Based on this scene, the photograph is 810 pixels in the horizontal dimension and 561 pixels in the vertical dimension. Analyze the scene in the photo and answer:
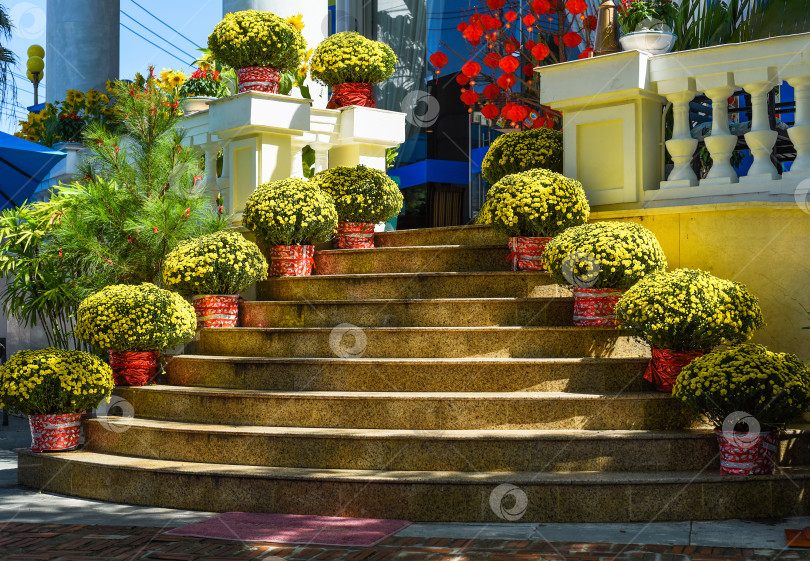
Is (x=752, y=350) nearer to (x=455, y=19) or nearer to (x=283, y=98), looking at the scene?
(x=283, y=98)

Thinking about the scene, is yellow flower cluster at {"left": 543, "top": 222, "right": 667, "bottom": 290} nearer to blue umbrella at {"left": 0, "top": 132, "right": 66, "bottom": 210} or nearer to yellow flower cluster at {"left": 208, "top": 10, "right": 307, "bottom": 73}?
yellow flower cluster at {"left": 208, "top": 10, "right": 307, "bottom": 73}

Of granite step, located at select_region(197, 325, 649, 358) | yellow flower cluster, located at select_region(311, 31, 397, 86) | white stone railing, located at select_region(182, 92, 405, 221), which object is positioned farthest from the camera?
yellow flower cluster, located at select_region(311, 31, 397, 86)

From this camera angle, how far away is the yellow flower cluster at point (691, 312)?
17.7 ft

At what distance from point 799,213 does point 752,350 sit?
4.16ft

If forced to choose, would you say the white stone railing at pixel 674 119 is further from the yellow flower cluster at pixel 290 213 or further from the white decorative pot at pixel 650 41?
the yellow flower cluster at pixel 290 213

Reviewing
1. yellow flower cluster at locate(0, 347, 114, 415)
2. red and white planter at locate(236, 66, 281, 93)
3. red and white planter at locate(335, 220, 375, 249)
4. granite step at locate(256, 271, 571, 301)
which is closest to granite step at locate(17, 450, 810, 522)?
yellow flower cluster at locate(0, 347, 114, 415)

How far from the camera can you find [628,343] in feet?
20.0

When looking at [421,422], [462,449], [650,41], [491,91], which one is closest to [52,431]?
[421,422]

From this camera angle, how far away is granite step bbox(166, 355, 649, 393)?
5.81 meters

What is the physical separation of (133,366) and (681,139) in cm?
444

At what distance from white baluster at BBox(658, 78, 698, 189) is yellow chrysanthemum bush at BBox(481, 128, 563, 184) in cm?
119

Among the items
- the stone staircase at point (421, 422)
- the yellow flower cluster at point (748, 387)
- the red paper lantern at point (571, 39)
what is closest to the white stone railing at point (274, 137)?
the stone staircase at point (421, 422)

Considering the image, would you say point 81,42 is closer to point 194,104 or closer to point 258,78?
point 194,104

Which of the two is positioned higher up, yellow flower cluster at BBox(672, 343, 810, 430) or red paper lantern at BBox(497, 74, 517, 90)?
red paper lantern at BBox(497, 74, 517, 90)
